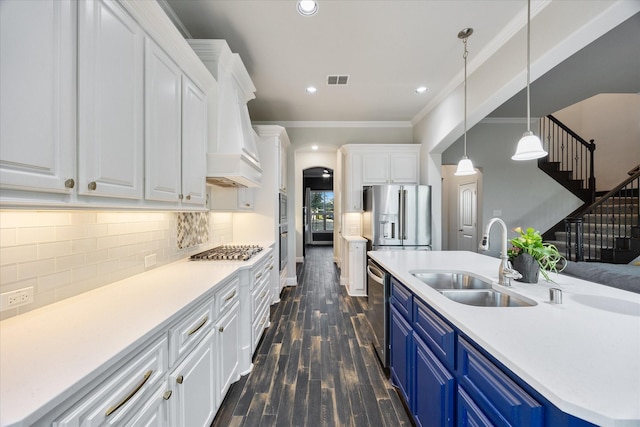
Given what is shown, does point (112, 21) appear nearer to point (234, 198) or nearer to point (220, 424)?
point (234, 198)

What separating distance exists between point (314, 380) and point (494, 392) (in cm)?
164

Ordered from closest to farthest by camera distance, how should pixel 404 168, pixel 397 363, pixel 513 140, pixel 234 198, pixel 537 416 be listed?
pixel 537 416 → pixel 397 363 → pixel 234 198 → pixel 404 168 → pixel 513 140

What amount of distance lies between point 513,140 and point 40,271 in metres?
6.54

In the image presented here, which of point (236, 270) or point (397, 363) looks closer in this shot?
point (397, 363)

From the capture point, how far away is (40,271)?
1.22 metres

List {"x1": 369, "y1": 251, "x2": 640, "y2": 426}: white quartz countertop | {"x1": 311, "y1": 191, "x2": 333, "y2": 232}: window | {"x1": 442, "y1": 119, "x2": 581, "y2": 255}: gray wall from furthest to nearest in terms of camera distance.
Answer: {"x1": 311, "y1": 191, "x2": 333, "y2": 232}: window
{"x1": 442, "y1": 119, "x2": 581, "y2": 255}: gray wall
{"x1": 369, "y1": 251, "x2": 640, "y2": 426}: white quartz countertop

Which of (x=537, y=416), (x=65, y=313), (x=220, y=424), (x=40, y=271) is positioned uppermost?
(x=40, y=271)

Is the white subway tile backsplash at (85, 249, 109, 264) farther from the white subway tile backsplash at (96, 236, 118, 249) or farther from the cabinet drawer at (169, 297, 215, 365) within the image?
the cabinet drawer at (169, 297, 215, 365)

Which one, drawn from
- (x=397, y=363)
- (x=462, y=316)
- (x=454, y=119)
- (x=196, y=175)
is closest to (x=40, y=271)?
(x=196, y=175)

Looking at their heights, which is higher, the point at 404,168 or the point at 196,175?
the point at 404,168

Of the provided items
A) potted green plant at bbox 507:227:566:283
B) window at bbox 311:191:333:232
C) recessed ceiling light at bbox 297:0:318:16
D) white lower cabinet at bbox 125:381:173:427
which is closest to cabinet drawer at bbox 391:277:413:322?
potted green plant at bbox 507:227:566:283

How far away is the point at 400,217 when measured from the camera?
13.7 feet

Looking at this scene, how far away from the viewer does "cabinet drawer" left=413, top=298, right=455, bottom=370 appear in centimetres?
120

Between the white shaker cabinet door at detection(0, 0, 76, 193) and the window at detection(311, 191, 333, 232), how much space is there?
9.71 meters
